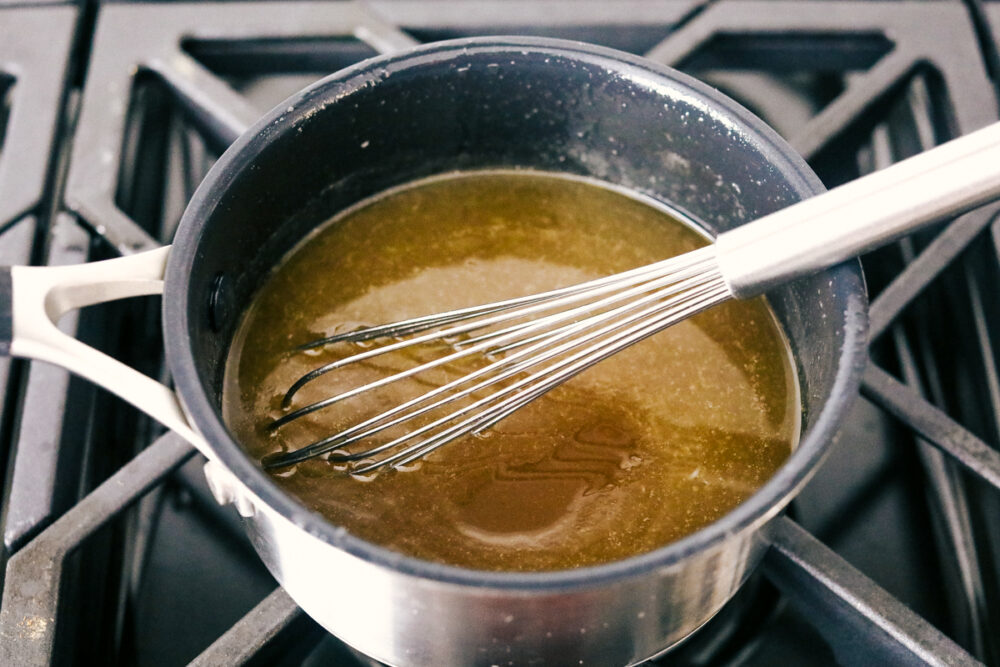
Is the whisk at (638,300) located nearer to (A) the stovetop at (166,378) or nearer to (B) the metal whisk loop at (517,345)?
(B) the metal whisk loop at (517,345)

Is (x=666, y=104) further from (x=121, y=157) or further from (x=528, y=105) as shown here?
(x=121, y=157)

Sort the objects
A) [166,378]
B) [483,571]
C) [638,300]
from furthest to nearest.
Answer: [166,378] → [638,300] → [483,571]

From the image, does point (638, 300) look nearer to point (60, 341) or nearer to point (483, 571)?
point (483, 571)

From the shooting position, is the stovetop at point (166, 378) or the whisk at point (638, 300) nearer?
the whisk at point (638, 300)

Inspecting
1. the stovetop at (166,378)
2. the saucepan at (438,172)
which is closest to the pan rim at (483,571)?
the saucepan at (438,172)

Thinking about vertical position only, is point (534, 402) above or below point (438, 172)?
below

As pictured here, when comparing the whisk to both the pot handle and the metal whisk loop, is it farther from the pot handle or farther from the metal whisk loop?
the pot handle

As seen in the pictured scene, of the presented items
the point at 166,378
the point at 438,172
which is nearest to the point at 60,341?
the point at 166,378

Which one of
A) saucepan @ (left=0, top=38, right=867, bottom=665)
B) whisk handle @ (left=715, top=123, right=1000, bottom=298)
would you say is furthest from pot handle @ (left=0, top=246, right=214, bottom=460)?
whisk handle @ (left=715, top=123, right=1000, bottom=298)
